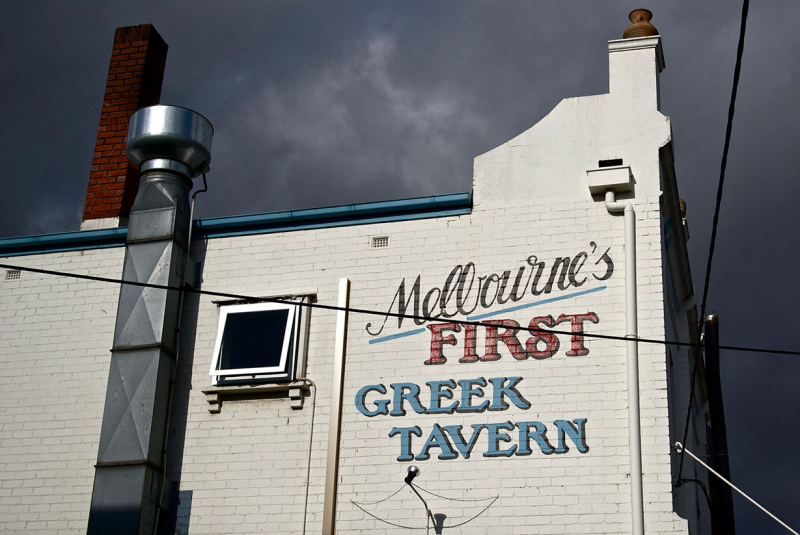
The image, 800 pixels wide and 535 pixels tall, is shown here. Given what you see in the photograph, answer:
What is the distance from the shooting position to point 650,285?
45.0 feet

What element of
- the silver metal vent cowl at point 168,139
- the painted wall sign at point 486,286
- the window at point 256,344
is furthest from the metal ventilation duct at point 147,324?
the painted wall sign at point 486,286

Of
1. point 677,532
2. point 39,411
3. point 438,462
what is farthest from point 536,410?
point 39,411

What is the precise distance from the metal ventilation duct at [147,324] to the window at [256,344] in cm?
76

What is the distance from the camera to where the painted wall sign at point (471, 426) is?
13344 mm

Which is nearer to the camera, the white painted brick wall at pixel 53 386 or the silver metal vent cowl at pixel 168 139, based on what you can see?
the white painted brick wall at pixel 53 386

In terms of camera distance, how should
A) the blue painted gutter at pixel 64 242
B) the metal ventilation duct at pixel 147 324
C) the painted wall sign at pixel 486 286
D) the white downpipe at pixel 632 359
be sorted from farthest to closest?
the blue painted gutter at pixel 64 242
the painted wall sign at pixel 486 286
the metal ventilation duct at pixel 147 324
the white downpipe at pixel 632 359

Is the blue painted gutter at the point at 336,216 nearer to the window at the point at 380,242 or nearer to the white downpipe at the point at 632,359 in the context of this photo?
the window at the point at 380,242

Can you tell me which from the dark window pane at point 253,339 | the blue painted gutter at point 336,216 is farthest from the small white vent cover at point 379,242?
the dark window pane at point 253,339

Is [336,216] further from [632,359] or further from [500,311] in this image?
[632,359]

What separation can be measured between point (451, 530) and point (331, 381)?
8.84ft

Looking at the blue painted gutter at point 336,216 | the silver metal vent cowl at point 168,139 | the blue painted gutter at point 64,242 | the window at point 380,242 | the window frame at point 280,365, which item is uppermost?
the silver metal vent cowl at point 168,139

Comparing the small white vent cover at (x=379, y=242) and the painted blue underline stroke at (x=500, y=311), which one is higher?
the small white vent cover at (x=379, y=242)

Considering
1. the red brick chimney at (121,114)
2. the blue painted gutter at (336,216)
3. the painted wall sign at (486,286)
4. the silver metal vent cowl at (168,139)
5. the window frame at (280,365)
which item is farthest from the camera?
the red brick chimney at (121,114)

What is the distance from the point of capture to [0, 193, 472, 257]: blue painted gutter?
49.7 ft
